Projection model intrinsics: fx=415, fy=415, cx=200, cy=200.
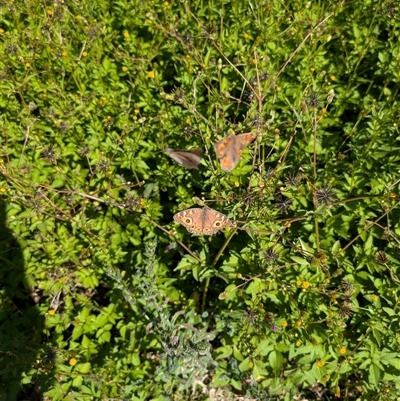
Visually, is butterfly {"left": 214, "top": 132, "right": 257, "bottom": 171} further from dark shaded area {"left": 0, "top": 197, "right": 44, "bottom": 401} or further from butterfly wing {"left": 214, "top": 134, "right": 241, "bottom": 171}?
dark shaded area {"left": 0, "top": 197, "right": 44, "bottom": 401}

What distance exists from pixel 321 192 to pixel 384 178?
1.81 ft

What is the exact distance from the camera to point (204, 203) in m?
2.30

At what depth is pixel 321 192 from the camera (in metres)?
2.26

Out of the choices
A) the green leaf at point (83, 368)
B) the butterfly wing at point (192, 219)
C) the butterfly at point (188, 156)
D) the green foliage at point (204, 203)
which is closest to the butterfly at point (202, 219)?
the butterfly wing at point (192, 219)

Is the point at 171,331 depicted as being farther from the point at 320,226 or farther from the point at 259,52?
the point at 259,52

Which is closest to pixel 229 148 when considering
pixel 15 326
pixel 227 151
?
pixel 227 151

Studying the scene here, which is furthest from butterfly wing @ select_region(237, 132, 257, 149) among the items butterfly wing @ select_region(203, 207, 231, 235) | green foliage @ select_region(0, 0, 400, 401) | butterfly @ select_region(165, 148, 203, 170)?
butterfly @ select_region(165, 148, 203, 170)

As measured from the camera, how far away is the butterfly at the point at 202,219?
199 cm

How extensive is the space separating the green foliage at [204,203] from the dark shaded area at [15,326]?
0.01m

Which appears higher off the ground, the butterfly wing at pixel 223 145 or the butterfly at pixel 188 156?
the butterfly wing at pixel 223 145

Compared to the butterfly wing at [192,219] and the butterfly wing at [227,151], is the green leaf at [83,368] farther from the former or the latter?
the butterfly wing at [227,151]

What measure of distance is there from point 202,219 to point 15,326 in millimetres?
1565

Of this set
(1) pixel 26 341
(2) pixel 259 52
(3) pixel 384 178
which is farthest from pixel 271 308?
(2) pixel 259 52

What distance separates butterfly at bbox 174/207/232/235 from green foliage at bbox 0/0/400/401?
20 cm
